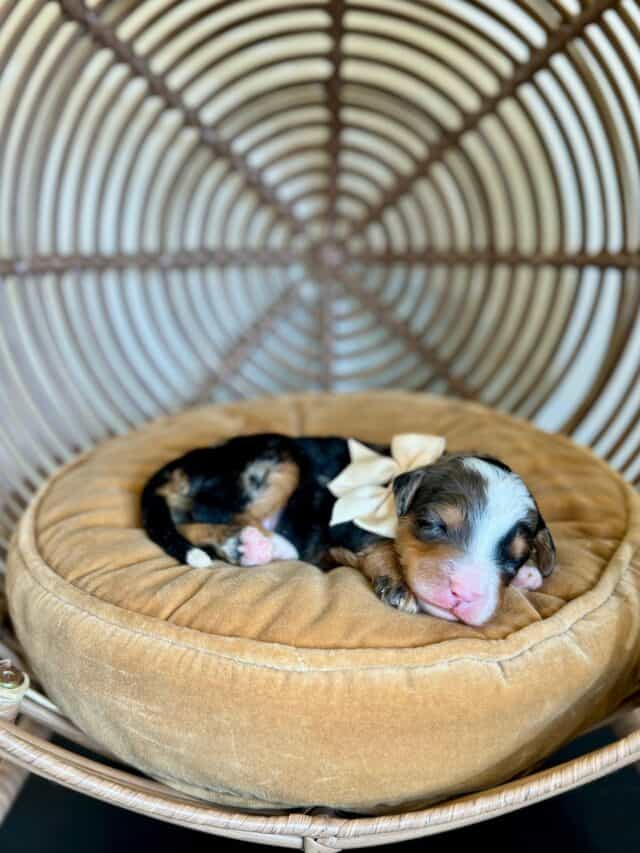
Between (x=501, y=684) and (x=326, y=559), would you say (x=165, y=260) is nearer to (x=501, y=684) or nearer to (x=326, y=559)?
(x=326, y=559)

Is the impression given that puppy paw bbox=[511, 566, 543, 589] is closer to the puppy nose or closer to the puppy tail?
the puppy nose

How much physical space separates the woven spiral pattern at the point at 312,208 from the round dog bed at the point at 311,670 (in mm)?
635

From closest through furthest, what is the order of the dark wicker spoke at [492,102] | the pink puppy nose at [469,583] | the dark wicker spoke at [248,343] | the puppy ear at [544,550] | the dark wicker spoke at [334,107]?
the pink puppy nose at [469,583] → the puppy ear at [544,550] → the dark wicker spoke at [492,102] → the dark wicker spoke at [334,107] → the dark wicker spoke at [248,343]

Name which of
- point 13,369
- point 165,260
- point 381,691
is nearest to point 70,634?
point 381,691

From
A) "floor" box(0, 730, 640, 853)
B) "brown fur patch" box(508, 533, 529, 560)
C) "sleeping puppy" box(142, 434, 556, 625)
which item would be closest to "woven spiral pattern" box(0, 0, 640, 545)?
"sleeping puppy" box(142, 434, 556, 625)

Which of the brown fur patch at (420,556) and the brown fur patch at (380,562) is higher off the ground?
the brown fur patch at (420,556)

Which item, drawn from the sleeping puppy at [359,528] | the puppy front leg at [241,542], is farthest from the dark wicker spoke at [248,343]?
the puppy front leg at [241,542]

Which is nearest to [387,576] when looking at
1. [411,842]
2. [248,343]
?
[411,842]

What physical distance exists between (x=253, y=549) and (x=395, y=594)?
13.9 inches

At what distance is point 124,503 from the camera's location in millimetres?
1987

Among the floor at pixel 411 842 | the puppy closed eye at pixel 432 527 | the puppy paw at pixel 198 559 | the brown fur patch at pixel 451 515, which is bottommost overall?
the floor at pixel 411 842

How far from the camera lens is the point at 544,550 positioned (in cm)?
165

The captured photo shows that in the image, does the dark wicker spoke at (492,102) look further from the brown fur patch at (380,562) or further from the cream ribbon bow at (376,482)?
the brown fur patch at (380,562)

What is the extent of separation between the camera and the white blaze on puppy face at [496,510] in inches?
58.6
